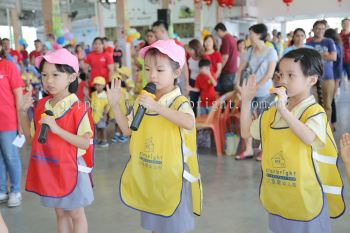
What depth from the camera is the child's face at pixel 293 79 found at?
1758 millimetres

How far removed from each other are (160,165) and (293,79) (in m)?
0.67

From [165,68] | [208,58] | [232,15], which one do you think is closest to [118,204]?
[165,68]

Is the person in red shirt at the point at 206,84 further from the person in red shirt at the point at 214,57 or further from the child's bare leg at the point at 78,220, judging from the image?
the child's bare leg at the point at 78,220

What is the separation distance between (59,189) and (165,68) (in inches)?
32.3

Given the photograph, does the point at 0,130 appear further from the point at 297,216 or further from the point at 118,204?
the point at 297,216

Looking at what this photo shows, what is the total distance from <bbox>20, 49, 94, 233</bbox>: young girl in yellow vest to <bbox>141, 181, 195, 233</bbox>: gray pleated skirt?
401 millimetres

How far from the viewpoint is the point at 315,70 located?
5.85 feet

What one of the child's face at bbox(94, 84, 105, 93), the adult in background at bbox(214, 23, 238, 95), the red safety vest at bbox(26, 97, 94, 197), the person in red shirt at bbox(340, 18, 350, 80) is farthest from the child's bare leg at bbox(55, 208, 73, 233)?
the person in red shirt at bbox(340, 18, 350, 80)

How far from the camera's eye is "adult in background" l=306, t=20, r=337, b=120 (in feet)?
16.5

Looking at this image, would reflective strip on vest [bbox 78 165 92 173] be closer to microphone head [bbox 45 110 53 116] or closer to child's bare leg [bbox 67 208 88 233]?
child's bare leg [bbox 67 208 88 233]

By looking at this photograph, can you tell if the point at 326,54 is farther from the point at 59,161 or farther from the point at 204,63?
the point at 59,161

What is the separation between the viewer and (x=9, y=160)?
335 centimetres

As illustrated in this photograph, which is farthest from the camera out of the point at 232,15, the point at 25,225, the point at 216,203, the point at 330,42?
the point at 232,15

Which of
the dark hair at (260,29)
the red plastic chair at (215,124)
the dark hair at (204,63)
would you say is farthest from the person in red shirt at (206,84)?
the dark hair at (260,29)
